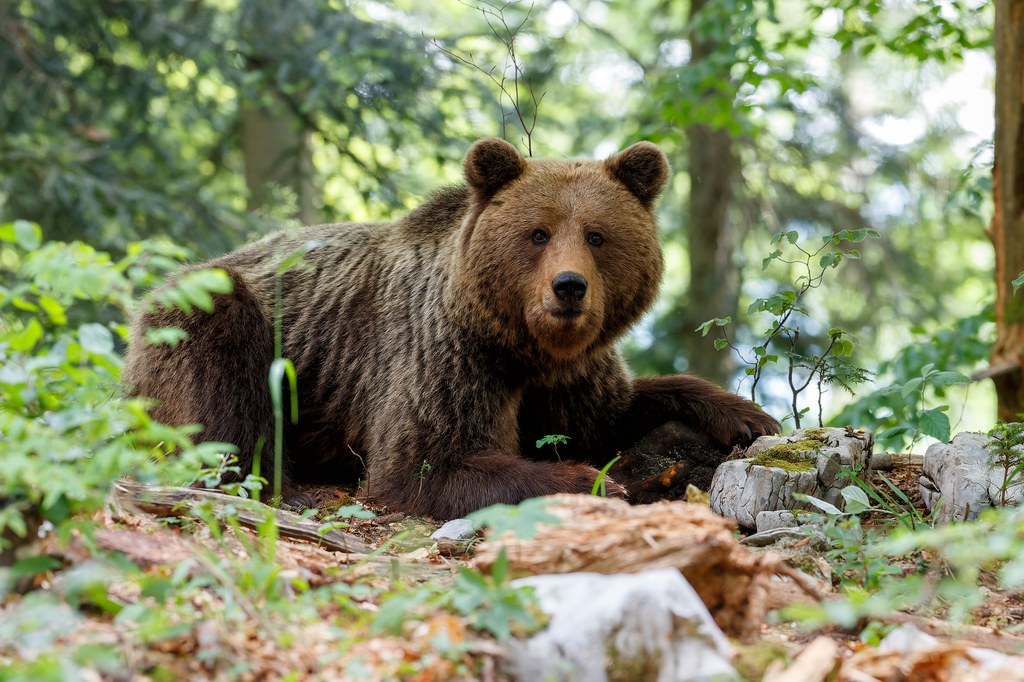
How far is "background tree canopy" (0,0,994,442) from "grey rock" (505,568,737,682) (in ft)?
13.8

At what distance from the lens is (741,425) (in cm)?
548

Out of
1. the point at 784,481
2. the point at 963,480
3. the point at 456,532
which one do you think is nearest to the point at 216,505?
the point at 456,532

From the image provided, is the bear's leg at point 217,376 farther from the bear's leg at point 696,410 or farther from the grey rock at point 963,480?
the grey rock at point 963,480

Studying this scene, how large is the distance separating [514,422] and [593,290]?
3.04 ft

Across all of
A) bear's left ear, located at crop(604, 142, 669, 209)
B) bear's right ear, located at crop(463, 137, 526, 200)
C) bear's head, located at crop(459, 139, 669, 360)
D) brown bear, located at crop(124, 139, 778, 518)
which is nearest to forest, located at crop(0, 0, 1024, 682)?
brown bear, located at crop(124, 139, 778, 518)

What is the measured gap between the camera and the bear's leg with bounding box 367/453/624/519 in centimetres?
480

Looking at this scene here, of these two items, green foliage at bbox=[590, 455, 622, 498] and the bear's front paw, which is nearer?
green foliage at bbox=[590, 455, 622, 498]

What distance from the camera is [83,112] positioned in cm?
1084

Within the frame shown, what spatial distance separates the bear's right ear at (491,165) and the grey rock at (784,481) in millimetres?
1915

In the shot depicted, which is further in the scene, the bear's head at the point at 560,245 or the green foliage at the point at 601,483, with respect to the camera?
the bear's head at the point at 560,245

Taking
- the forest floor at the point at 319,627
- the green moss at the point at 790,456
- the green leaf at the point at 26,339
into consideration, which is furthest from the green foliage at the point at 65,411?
the green moss at the point at 790,456

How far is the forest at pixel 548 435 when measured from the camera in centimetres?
251

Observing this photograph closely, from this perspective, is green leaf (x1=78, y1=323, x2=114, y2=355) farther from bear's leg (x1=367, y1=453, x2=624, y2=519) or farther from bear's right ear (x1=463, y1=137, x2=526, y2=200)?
bear's right ear (x1=463, y1=137, x2=526, y2=200)

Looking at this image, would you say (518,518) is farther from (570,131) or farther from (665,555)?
(570,131)
